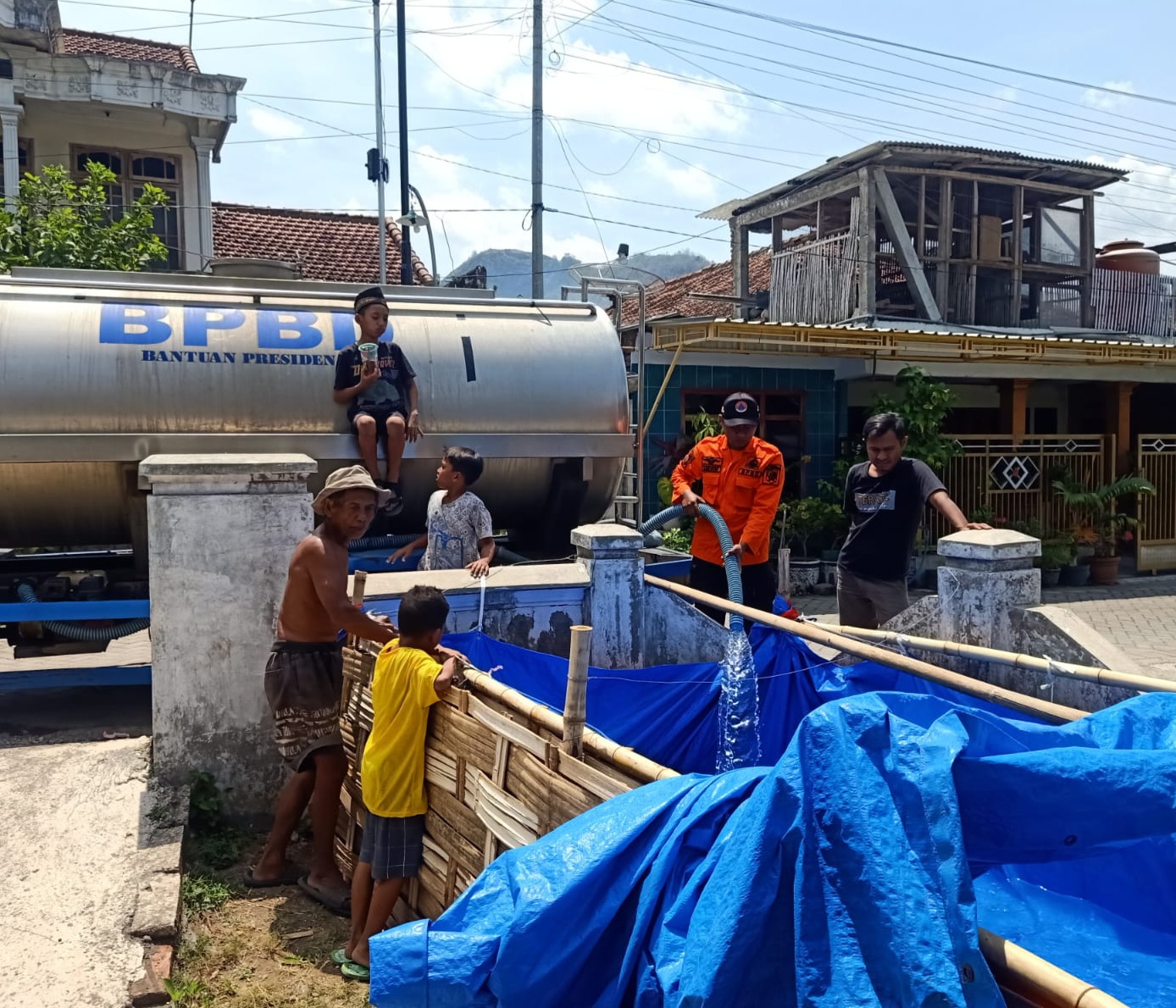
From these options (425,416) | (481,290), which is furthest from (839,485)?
(425,416)

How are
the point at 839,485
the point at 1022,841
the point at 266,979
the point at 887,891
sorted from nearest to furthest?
the point at 887,891
the point at 1022,841
the point at 266,979
the point at 839,485

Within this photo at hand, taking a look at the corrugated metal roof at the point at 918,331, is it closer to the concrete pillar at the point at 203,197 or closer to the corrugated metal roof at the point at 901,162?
the corrugated metal roof at the point at 901,162

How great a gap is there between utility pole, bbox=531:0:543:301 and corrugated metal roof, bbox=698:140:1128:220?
446cm

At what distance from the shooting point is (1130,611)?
11422 millimetres

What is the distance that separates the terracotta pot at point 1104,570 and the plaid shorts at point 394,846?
12366mm

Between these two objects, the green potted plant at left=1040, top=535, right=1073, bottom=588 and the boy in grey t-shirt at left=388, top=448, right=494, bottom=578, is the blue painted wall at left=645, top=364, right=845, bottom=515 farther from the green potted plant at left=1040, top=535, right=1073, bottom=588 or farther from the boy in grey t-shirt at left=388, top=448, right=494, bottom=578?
the boy in grey t-shirt at left=388, top=448, right=494, bottom=578

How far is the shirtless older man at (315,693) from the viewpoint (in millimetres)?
4062

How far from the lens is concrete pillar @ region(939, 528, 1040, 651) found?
444 centimetres

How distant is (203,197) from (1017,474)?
13053 mm

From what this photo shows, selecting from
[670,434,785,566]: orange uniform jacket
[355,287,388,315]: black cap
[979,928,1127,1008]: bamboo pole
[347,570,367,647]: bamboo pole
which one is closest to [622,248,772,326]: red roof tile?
[355,287,388,315]: black cap

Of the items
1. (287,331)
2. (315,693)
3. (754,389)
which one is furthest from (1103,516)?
(315,693)

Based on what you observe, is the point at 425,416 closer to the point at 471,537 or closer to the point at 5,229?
the point at 471,537

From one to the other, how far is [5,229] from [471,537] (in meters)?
7.75

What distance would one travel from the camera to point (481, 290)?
774 cm
